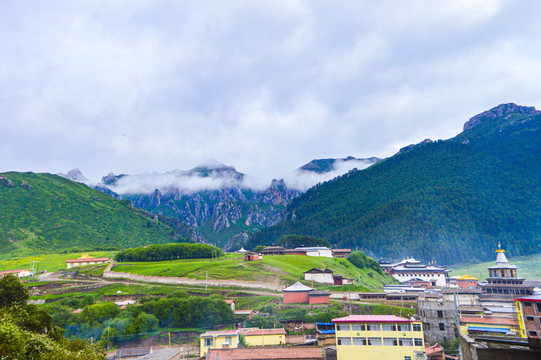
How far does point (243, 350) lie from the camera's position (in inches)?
1586

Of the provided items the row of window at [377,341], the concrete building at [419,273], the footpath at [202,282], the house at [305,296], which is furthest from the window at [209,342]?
the concrete building at [419,273]

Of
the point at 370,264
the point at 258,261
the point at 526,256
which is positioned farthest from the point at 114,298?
the point at 526,256

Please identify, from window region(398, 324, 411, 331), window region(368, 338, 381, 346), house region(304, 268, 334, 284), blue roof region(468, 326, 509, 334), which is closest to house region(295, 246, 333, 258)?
house region(304, 268, 334, 284)

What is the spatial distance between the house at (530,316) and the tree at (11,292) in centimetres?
5320

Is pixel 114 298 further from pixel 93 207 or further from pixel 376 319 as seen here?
pixel 93 207

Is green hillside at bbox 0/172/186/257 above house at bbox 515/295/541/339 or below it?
above

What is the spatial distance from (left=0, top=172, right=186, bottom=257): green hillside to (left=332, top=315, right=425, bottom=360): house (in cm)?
12504

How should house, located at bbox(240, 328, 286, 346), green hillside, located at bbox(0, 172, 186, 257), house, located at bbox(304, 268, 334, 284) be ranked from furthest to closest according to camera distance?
green hillside, located at bbox(0, 172, 186, 257), house, located at bbox(304, 268, 334, 284), house, located at bbox(240, 328, 286, 346)

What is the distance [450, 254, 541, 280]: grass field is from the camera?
119325 mm

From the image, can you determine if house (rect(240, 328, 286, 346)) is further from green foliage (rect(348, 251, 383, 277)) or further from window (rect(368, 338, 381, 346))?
green foliage (rect(348, 251, 383, 277))

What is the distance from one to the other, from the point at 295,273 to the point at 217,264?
2141 cm

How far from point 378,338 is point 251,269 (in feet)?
184

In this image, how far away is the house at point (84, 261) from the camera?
108 meters

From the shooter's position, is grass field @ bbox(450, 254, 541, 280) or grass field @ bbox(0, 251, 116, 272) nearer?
grass field @ bbox(0, 251, 116, 272)
